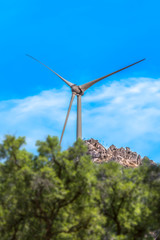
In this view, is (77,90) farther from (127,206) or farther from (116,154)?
(116,154)

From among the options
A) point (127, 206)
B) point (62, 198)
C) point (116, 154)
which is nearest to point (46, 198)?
point (62, 198)

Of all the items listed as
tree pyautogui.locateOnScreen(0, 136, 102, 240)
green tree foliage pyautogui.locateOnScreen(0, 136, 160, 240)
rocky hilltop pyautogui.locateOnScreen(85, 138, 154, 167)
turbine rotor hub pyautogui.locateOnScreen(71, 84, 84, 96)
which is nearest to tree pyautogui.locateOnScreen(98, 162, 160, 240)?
green tree foliage pyautogui.locateOnScreen(0, 136, 160, 240)

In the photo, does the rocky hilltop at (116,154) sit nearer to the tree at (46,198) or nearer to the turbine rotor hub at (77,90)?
the turbine rotor hub at (77,90)

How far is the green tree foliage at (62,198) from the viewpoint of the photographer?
2527cm

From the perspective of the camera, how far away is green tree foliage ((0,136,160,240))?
25266 mm

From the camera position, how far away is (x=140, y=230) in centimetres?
2898

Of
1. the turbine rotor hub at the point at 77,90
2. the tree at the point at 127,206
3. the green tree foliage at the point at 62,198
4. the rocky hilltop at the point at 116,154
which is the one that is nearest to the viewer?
the green tree foliage at the point at 62,198

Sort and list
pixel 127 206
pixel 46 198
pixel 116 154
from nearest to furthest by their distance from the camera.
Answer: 1. pixel 46 198
2. pixel 127 206
3. pixel 116 154

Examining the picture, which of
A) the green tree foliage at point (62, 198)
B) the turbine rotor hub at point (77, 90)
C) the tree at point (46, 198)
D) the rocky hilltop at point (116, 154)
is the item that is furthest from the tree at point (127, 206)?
the rocky hilltop at point (116, 154)

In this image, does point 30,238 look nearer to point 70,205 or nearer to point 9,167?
point 70,205

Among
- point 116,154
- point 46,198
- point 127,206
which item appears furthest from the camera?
point 116,154

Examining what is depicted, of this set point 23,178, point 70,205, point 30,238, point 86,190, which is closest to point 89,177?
point 86,190

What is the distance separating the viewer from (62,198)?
→ 82.7 ft

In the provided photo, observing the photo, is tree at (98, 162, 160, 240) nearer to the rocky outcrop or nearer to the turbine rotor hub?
the turbine rotor hub
